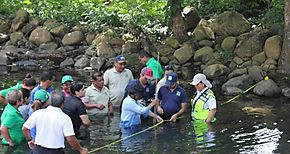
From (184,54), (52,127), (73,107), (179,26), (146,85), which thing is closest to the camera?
(52,127)

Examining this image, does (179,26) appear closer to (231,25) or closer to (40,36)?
(231,25)

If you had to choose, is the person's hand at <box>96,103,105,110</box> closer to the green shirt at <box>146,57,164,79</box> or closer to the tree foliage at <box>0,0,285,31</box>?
the green shirt at <box>146,57,164,79</box>

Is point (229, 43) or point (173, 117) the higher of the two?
point (229, 43)

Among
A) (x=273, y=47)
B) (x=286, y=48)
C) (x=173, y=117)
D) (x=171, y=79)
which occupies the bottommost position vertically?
(x=173, y=117)

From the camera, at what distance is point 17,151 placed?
9.23 meters

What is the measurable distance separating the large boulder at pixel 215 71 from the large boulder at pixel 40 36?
9.20m

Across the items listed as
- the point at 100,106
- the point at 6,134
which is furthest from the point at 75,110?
the point at 100,106

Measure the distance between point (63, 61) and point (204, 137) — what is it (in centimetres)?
1336

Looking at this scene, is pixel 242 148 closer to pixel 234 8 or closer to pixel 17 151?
pixel 17 151

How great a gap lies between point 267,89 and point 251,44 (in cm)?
409

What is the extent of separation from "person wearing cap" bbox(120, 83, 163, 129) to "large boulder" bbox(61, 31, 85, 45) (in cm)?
1361

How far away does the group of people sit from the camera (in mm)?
6852

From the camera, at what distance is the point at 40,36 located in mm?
24578

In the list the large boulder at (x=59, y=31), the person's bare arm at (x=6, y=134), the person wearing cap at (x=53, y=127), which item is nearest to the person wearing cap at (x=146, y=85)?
the person's bare arm at (x=6, y=134)
